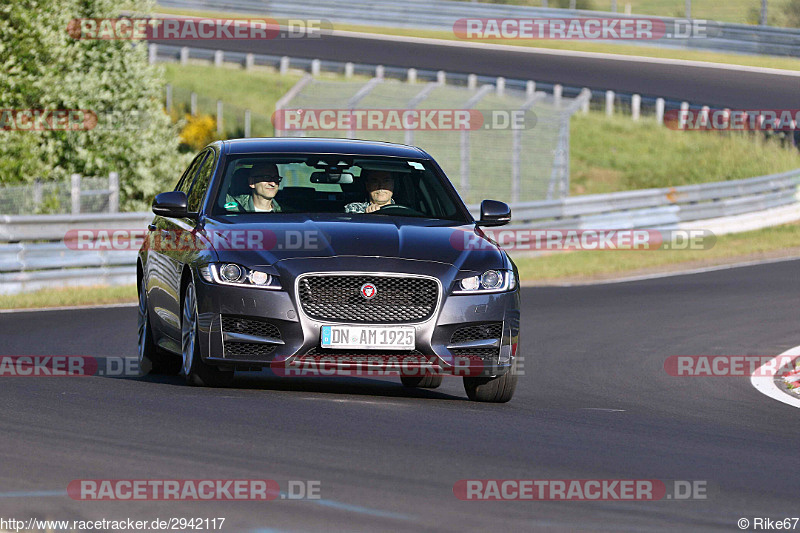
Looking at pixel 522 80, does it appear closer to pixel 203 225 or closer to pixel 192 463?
pixel 203 225

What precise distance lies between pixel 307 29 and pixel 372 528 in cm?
4990

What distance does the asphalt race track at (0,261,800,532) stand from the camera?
5816 millimetres

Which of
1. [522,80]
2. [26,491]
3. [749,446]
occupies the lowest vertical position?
[522,80]

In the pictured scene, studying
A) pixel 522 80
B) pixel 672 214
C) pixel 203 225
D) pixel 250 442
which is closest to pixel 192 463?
pixel 250 442

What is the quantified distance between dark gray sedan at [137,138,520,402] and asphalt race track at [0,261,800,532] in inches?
12.2

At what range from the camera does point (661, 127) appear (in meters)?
41.9

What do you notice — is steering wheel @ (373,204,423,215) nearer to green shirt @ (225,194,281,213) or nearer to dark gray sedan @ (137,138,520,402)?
dark gray sedan @ (137,138,520,402)
